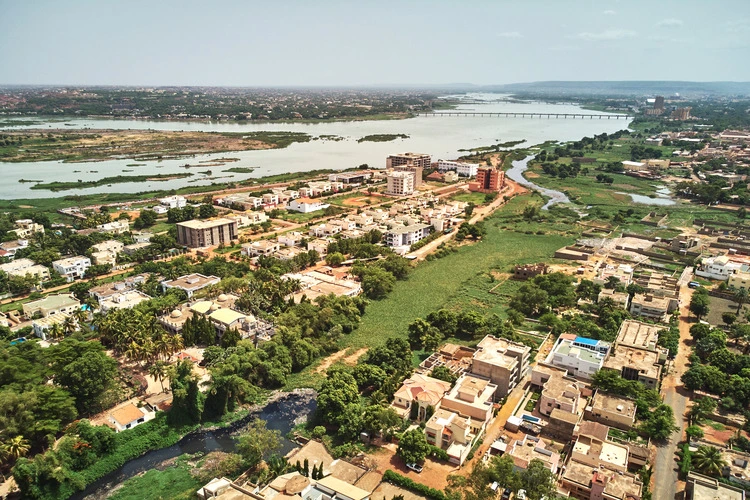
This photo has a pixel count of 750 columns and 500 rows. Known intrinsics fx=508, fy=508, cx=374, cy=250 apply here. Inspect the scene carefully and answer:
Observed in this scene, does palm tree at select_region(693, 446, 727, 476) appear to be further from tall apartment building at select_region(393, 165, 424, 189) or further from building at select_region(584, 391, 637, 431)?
tall apartment building at select_region(393, 165, 424, 189)

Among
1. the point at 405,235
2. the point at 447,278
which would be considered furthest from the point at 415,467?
the point at 405,235

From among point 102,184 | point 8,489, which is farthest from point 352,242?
point 102,184

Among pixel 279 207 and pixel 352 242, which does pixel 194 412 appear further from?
pixel 279 207

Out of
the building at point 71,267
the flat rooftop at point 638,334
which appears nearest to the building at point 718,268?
the flat rooftop at point 638,334

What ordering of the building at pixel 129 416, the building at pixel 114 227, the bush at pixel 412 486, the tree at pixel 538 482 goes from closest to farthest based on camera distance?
the tree at pixel 538 482, the bush at pixel 412 486, the building at pixel 129 416, the building at pixel 114 227

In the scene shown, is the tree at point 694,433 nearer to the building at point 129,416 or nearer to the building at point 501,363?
the building at point 501,363

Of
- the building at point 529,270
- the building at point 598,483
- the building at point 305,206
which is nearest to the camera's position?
the building at point 598,483

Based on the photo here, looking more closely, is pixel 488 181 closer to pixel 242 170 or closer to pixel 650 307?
pixel 242 170
